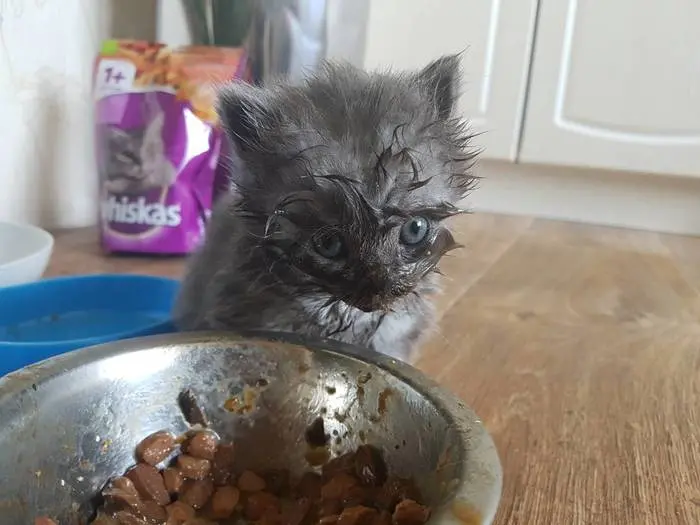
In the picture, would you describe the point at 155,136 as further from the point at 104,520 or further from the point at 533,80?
the point at 533,80

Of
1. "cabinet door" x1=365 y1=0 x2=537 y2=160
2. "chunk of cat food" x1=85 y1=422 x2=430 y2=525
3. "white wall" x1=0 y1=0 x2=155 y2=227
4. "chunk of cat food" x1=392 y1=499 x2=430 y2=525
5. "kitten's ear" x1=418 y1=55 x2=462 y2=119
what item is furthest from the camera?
"cabinet door" x1=365 y1=0 x2=537 y2=160

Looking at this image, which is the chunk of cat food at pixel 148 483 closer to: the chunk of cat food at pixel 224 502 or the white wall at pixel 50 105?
the chunk of cat food at pixel 224 502

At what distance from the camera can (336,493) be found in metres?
0.76

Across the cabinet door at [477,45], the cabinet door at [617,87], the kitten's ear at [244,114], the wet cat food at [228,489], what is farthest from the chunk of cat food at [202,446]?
the cabinet door at [617,87]

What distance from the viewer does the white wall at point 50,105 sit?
1.50 m

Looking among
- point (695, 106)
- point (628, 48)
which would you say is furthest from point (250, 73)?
point (695, 106)

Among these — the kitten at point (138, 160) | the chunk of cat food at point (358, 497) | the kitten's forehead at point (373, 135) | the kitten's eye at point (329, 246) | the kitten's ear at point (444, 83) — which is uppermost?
the kitten's ear at point (444, 83)

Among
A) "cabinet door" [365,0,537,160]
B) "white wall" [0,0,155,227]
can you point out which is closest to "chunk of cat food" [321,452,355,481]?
"white wall" [0,0,155,227]

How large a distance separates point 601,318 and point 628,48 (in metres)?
1.01

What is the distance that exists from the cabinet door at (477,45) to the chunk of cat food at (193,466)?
5.08 feet

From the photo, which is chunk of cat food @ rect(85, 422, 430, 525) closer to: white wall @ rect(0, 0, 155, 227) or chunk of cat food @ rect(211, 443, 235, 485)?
chunk of cat food @ rect(211, 443, 235, 485)

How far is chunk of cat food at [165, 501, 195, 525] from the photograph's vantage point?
0.75 meters

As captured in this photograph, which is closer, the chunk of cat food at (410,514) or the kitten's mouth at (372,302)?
the chunk of cat food at (410,514)

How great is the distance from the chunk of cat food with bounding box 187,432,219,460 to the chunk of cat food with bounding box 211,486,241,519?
0.13ft
